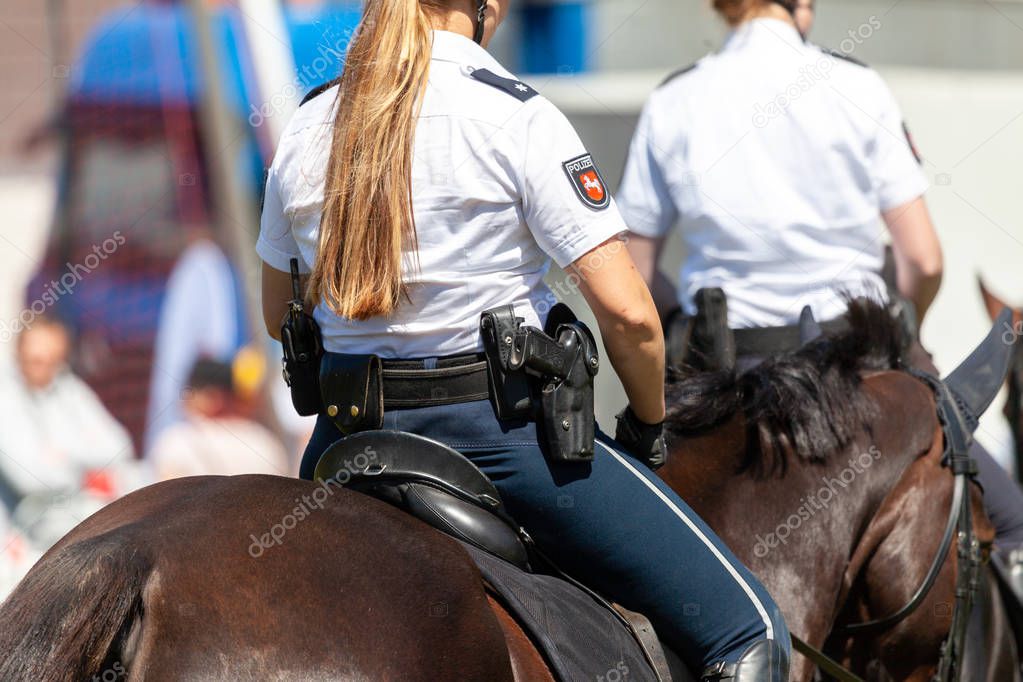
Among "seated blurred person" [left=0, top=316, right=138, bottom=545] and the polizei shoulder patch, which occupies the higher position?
the polizei shoulder patch

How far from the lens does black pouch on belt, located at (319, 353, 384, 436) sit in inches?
76.7

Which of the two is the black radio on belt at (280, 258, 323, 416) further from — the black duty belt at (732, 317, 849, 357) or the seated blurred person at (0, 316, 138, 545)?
the seated blurred person at (0, 316, 138, 545)

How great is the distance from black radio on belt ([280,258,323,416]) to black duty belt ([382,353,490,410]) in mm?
227

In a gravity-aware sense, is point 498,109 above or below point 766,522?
above

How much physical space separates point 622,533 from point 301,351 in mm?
649

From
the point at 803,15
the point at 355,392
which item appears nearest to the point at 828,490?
the point at 355,392

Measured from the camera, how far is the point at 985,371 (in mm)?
2910

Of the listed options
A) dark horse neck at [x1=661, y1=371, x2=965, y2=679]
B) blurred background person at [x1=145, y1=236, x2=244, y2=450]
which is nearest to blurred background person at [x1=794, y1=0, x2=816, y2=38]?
dark horse neck at [x1=661, y1=371, x2=965, y2=679]

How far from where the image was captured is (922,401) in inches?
110

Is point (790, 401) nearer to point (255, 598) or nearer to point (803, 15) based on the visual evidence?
point (255, 598)

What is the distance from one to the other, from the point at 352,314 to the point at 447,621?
20.5 inches

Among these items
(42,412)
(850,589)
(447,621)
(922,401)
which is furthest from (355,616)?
(42,412)

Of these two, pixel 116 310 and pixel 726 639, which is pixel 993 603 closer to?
pixel 726 639

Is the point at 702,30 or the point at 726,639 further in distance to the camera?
the point at 702,30
